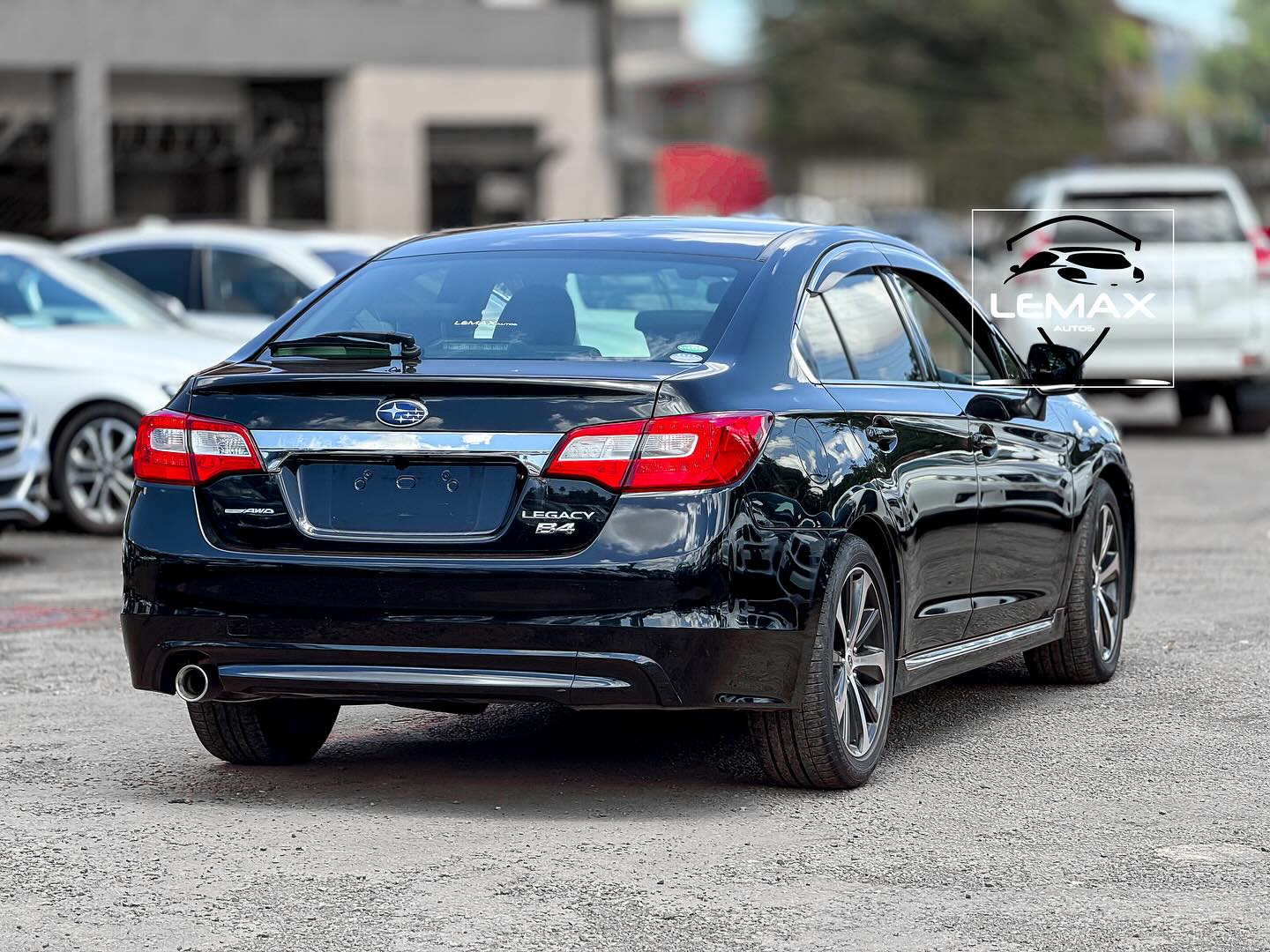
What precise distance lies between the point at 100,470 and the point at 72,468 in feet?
0.48

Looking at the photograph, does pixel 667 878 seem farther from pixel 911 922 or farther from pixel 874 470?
pixel 874 470

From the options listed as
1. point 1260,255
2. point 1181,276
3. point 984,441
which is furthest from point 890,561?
point 1260,255

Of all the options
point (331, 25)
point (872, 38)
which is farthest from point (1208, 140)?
point (331, 25)

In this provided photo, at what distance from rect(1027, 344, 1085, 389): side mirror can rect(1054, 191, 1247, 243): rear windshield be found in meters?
11.3

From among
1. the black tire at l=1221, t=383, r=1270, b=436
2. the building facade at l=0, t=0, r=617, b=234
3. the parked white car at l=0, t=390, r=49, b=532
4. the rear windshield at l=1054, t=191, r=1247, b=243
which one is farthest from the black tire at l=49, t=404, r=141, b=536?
the building facade at l=0, t=0, r=617, b=234

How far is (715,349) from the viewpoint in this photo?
6.45 m

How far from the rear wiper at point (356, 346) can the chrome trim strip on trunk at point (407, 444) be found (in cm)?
29

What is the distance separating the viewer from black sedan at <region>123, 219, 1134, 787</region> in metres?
6.12

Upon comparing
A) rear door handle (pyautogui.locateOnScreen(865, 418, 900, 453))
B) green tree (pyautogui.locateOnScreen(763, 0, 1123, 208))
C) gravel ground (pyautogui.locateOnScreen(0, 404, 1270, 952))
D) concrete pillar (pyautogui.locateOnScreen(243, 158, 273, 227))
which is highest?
green tree (pyautogui.locateOnScreen(763, 0, 1123, 208))

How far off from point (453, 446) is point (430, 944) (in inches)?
57.8

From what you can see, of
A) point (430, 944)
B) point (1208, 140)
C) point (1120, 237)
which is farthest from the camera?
point (1208, 140)

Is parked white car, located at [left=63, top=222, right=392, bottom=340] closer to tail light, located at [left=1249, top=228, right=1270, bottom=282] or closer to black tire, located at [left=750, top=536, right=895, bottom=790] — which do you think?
tail light, located at [left=1249, top=228, right=1270, bottom=282]

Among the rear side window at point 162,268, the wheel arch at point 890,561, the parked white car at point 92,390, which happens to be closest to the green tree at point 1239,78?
the rear side window at point 162,268

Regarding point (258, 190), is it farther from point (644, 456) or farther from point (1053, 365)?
point (644, 456)
